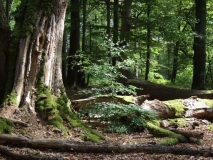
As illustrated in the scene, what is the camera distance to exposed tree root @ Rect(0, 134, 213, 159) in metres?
4.69

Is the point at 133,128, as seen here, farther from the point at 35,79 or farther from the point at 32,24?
the point at 32,24

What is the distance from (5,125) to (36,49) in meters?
2.01

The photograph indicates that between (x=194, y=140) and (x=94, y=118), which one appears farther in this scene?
(x=94, y=118)

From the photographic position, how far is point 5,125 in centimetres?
532

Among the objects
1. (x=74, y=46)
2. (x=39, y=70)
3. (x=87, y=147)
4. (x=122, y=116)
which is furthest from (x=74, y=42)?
(x=87, y=147)

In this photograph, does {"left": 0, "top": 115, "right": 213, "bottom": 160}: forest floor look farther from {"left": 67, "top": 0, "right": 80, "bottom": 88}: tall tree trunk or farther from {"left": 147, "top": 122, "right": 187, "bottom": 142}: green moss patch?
{"left": 67, "top": 0, "right": 80, "bottom": 88}: tall tree trunk

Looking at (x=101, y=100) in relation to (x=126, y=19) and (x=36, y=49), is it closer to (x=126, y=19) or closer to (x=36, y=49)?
(x=36, y=49)

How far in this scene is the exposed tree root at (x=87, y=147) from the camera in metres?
4.69

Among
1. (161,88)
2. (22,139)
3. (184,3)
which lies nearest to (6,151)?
(22,139)

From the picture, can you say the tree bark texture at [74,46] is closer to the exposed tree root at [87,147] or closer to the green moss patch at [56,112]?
the green moss patch at [56,112]

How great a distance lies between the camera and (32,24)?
6.72m

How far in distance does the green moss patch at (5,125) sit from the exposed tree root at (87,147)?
502 mm

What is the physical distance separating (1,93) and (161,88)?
8322mm

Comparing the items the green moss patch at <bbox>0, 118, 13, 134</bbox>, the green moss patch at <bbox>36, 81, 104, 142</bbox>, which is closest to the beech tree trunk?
the green moss patch at <bbox>36, 81, 104, 142</bbox>
